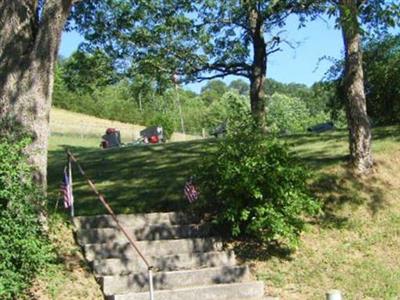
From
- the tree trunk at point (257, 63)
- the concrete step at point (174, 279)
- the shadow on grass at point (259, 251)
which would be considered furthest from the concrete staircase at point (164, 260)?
the tree trunk at point (257, 63)

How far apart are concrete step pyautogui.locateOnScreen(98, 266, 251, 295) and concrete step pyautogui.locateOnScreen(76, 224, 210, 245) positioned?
1106mm

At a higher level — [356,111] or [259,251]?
[356,111]

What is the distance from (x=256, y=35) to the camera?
68.4ft

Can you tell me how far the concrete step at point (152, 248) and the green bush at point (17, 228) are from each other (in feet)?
4.79

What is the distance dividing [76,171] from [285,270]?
6793 millimetres

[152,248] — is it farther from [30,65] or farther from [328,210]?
[328,210]

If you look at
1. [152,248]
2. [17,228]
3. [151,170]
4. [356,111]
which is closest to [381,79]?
[356,111]

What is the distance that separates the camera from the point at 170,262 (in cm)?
989

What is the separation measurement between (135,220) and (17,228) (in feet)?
10.1

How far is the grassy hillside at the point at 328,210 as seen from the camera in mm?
9891

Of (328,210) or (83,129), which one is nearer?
(328,210)

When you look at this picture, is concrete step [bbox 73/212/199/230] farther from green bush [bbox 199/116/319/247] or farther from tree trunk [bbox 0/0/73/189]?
tree trunk [bbox 0/0/73/189]

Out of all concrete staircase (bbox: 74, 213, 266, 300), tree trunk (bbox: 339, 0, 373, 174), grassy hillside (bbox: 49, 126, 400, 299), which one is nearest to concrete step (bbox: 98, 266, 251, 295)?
concrete staircase (bbox: 74, 213, 266, 300)

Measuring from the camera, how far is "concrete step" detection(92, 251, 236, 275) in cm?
945
